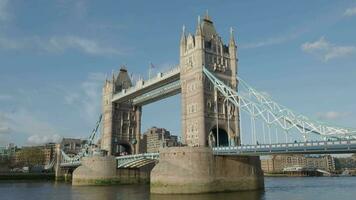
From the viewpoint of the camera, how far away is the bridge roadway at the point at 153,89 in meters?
65.1

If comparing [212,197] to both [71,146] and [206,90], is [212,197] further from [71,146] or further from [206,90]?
[71,146]

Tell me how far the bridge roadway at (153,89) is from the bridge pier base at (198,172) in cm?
1811

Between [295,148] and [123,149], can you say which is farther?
[123,149]

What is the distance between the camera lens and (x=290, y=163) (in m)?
184

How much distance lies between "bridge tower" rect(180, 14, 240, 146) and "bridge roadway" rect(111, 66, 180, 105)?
4.79 metres

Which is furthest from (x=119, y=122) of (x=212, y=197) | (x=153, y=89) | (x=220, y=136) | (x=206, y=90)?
(x=212, y=197)

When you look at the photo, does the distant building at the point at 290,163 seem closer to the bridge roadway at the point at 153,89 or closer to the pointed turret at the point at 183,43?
the bridge roadway at the point at 153,89

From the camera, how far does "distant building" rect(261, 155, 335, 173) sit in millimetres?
175875

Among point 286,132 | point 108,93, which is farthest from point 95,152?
point 286,132

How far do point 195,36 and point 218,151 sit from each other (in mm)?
18308

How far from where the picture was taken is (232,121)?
57.8m

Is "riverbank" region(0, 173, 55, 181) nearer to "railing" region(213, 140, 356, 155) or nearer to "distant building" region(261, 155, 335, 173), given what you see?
"railing" region(213, 140, 356, 155)

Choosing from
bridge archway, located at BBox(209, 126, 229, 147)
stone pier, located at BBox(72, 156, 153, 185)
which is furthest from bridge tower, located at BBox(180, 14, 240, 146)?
stone pier, located at BBox(72, 156, 153, 185)

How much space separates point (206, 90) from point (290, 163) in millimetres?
139758
